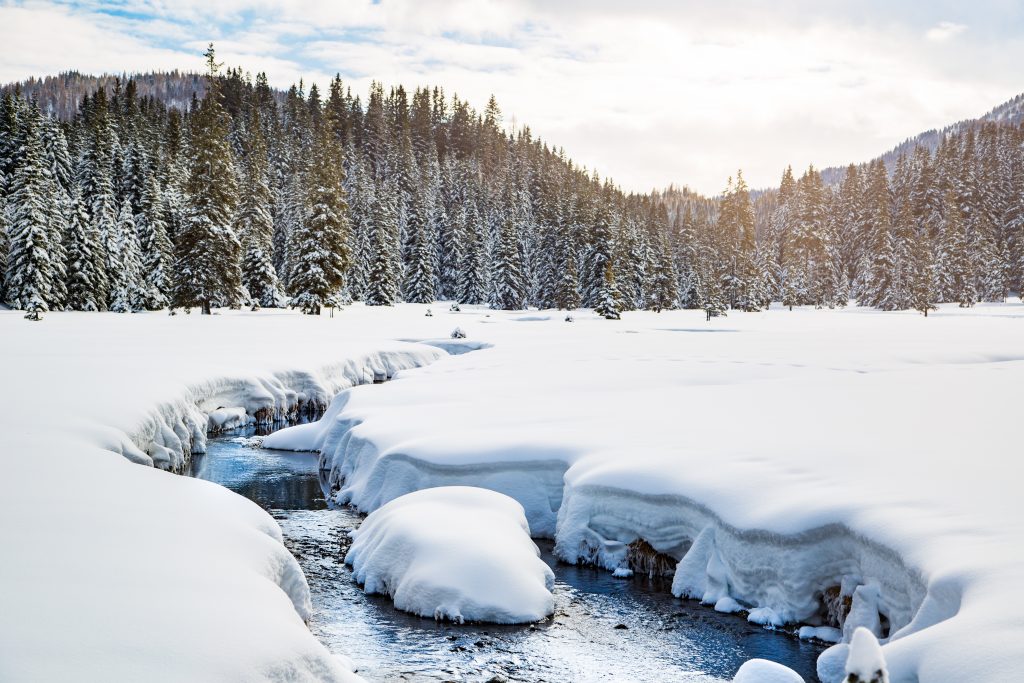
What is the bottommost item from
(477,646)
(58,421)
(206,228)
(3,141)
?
(477,646)

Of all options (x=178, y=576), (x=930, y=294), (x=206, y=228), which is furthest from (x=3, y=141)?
(x=930, y=294)

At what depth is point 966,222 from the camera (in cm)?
9900

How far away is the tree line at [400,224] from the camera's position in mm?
49938

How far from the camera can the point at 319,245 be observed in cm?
5344

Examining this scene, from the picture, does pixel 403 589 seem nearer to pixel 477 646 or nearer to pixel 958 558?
pixel 477 646

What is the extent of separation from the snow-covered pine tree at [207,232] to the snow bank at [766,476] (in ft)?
95.0

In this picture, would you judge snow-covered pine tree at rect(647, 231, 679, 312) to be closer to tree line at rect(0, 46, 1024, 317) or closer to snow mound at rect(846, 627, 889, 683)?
tree line at rect(0, 46, 1024, 317)

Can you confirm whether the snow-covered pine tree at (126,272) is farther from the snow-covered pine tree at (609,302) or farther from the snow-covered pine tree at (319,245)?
the snow-covered pine tree at (609,302)

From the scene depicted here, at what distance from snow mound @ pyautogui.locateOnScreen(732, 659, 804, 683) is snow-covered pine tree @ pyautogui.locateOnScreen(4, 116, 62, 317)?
48907 mm

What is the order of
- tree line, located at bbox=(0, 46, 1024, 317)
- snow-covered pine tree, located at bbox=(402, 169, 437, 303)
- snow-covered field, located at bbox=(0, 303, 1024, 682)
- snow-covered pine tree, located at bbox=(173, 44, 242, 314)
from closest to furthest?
snow-covered field, located at bbox=(0, 303, 1024, 682) < snow-covered pine tree, located at bbox=(173, 44, 242, 314) < tree line, located at bbox=(0, 46, 1024, 317) < snow-covered pine tree, located at bbox=(402, 169, 437, 303)

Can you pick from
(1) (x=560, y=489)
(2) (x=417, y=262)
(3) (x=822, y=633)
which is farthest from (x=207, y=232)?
(3) (x=822, y=633)

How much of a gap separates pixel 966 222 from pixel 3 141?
351 ft

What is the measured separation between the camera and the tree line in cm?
4994

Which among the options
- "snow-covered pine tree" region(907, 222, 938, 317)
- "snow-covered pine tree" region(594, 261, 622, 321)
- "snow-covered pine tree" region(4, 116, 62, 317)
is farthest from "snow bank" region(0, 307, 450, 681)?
"snow-covered pine tree" region(907, 222, 938, 317)
